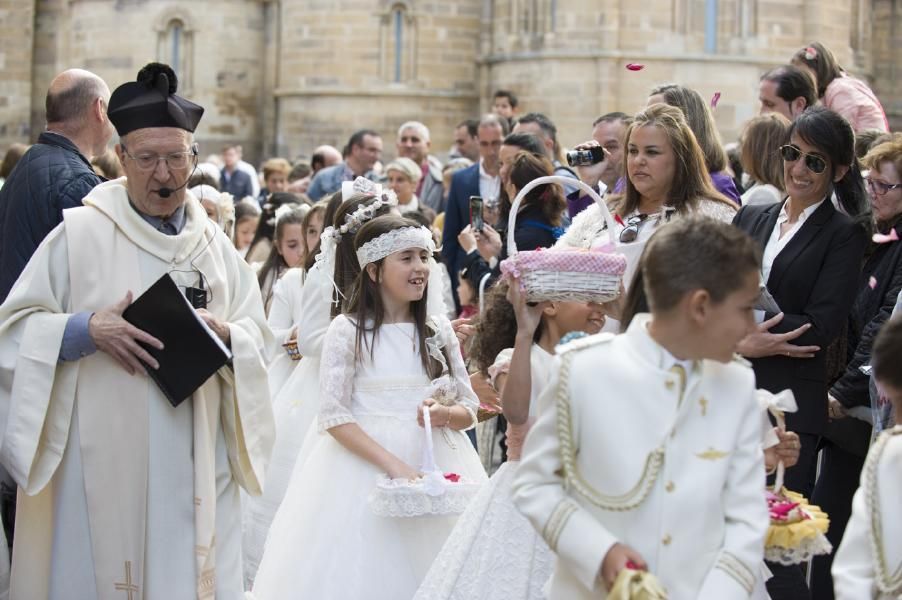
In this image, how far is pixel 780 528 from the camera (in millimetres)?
4344

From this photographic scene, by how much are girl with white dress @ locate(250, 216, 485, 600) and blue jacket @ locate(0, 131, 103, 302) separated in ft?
4.11

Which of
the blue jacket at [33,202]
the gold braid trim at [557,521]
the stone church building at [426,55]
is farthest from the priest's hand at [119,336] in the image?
the stone church building at [426,55]

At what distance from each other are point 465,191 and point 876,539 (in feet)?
23.3

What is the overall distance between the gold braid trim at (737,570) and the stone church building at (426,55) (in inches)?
744

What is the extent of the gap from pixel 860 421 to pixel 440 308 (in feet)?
6.55

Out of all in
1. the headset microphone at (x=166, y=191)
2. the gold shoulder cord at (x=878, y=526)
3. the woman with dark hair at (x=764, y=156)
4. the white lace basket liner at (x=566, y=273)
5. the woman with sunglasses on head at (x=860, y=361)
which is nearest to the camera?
the gold shoulder cord at (x=878, y=526)

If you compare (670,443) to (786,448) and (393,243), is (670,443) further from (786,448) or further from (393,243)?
(393,243)

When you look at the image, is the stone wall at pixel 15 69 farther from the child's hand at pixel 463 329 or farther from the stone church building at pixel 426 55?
the child's hand at pixel 463 329

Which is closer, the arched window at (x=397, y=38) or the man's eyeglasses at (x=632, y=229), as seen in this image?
the man's eyeglasses at (x=632, y=229)

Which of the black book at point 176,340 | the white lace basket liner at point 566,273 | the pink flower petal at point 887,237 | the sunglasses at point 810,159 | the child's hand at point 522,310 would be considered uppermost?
the sunglasses at point 810,159

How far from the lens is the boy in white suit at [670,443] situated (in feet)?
13.1

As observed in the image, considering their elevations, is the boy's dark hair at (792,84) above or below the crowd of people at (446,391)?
above

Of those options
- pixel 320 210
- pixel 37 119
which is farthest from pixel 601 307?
pixel 37 119

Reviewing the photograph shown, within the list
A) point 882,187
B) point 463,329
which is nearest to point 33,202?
point 463,329
